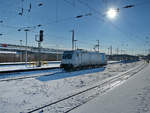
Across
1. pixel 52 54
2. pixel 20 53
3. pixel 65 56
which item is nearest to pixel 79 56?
pixel 65 56

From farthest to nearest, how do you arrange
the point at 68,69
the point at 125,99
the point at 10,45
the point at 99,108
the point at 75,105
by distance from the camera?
the point at 10,45, the point at 68,69, the point at 125,99, the point at 75,105, the point at 99,108

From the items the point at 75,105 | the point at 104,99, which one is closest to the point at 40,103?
the point at 75,105

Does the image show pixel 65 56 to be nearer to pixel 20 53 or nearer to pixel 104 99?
pixel 104 99

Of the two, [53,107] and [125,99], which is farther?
[125,99]

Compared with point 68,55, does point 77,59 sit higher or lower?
lower

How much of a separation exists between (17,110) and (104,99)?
387 cm

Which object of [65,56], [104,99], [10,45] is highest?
[10,45]

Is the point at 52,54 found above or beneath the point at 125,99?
above

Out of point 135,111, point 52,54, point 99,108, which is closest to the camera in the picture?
point 135,111

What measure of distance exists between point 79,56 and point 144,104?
548 inches

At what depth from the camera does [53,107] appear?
4.93 m

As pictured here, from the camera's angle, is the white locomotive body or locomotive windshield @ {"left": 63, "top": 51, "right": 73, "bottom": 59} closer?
the white locomotive body

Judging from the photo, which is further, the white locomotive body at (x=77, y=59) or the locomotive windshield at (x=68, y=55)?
the locomotive windshield at (x=68, y=55)

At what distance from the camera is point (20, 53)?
117ft
